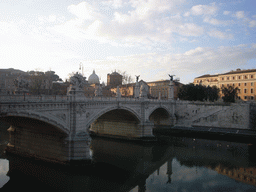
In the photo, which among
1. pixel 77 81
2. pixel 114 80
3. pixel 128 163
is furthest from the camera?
pixel 114 80

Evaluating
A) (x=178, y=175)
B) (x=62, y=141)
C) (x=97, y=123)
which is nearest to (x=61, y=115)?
(x=62, y=141)

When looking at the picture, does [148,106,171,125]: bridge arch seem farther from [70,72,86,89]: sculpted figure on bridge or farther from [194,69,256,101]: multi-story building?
[194,69,256,101]: multi-story building

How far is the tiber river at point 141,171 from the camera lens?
50.1ft

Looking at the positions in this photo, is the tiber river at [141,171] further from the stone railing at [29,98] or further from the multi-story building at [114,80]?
the multi-story building at [114,80]

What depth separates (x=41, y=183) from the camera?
1527 centimetres

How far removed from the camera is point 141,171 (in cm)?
1859

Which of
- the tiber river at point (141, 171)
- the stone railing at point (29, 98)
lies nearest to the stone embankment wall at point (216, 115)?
the tiber river at point (141, 171)

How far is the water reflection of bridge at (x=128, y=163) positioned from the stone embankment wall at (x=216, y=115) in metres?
8.46

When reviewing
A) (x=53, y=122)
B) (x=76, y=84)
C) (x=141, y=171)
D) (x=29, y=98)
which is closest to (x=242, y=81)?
(x=141, y=171)

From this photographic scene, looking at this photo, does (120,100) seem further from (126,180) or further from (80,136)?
(126,180)

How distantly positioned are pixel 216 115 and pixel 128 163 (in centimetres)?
2307

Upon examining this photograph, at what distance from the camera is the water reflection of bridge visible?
51.4ft

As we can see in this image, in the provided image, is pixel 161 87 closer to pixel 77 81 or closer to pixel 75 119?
pixel 77 81

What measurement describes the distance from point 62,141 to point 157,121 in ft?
83.9
